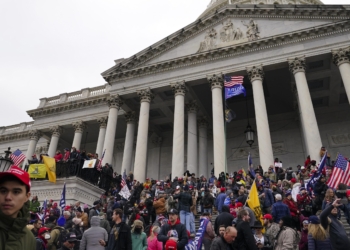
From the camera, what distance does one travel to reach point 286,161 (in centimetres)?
2756

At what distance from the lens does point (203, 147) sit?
26.2 meters

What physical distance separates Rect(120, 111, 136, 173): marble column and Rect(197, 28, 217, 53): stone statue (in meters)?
8.65

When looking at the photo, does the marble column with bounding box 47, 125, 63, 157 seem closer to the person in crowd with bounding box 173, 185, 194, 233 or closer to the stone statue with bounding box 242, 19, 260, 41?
the stone statue with bounding box 242, 19, 260, 41

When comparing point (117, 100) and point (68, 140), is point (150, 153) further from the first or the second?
point (68, 140)

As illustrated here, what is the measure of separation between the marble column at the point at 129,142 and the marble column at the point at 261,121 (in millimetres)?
11062

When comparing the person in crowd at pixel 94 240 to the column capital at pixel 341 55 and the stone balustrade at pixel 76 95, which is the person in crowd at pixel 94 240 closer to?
the column capital at pixel 341 55

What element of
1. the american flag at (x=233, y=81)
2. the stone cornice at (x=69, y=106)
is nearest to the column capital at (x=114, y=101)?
the stone cornice at (x=69, y=106)

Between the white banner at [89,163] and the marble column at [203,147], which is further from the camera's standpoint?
the marble column at [203,147]

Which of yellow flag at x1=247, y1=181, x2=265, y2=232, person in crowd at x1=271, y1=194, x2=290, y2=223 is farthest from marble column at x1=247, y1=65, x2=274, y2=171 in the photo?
person in crowd at x1=271, y1=194, x2=290, y2=223

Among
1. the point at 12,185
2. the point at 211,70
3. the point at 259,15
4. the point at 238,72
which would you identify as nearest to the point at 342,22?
the point at 259,15

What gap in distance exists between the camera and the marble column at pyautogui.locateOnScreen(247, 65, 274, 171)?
1892cm

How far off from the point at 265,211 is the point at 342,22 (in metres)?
16.6

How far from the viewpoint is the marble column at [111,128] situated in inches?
923

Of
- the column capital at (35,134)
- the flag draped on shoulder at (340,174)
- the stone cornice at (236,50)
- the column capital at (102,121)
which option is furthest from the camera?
the column capital at (35,134)
